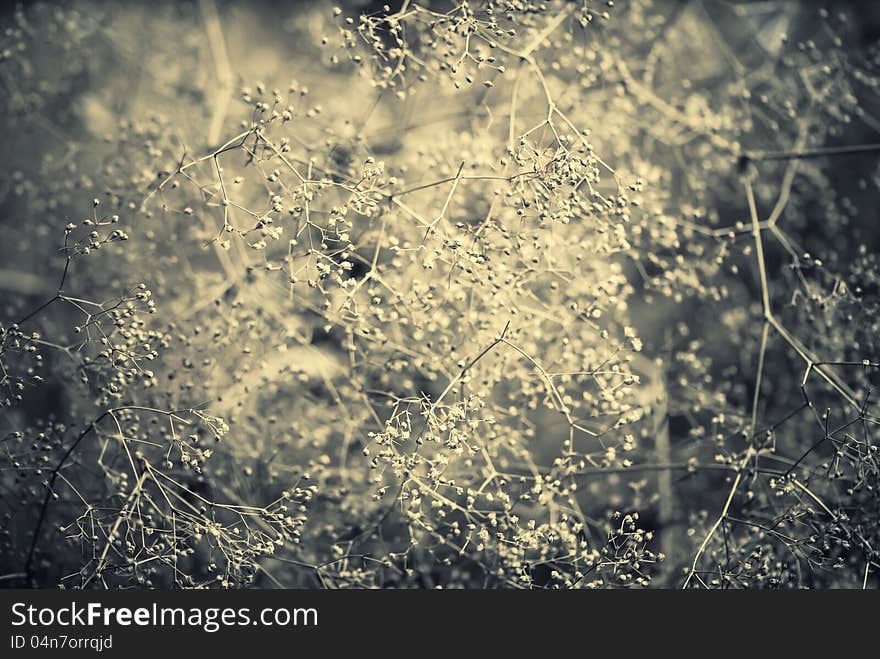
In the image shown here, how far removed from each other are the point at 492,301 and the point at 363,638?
26.9 inches

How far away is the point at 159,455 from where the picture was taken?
1.56m

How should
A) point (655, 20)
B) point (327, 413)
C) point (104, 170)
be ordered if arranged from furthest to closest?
1. point (655, 20)
2. point (104, 170)
3. point (327, 413)

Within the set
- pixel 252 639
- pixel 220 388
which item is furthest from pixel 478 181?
pixel 252 639

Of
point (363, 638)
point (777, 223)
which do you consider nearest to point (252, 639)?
point (363, 638)

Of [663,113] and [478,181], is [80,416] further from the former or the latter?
[663,113]

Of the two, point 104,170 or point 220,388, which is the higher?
point 104,170

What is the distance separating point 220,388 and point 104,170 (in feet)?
2.15

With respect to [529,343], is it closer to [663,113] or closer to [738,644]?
[738,644]

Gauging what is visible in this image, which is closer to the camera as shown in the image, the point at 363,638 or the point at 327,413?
the point at 363,638

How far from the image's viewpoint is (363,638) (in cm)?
133

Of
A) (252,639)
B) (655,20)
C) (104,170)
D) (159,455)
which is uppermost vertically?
(655,20)

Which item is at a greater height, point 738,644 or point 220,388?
point 220,388

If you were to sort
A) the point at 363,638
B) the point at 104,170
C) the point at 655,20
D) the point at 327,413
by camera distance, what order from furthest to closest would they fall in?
the point at 655,20 → the point at 104,170 → the point at 327,413 → the point at 363,638

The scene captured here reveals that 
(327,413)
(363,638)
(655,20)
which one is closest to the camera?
(363,638)
